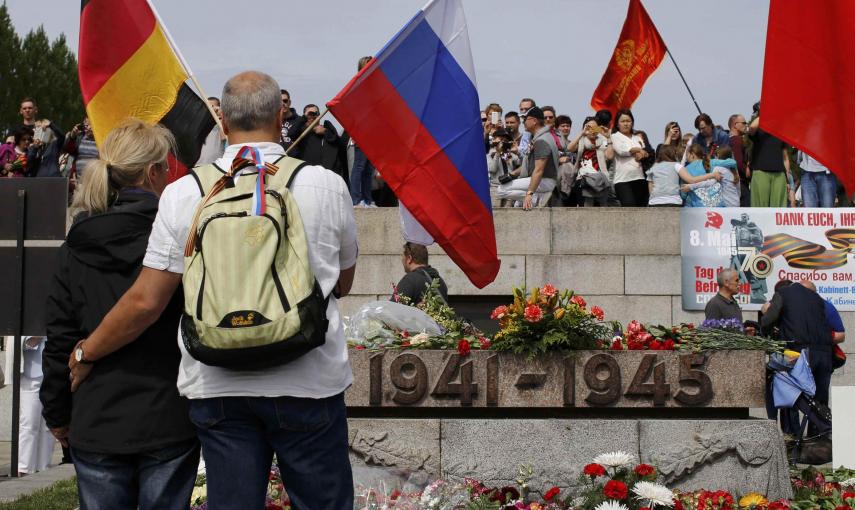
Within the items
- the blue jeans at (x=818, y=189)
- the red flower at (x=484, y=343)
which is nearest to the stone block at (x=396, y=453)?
the red flower at (x=484, y=343)

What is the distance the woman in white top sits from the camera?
51.6 feet

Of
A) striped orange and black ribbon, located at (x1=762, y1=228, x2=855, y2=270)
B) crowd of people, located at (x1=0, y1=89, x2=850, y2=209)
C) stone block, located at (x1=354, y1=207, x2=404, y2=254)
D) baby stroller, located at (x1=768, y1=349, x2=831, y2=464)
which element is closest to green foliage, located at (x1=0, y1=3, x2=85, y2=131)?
crowd of people, located at (x1=0, y1=89, x2=850, y2=209)

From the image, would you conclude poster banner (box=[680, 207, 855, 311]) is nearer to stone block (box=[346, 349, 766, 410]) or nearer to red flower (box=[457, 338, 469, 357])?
stone block (box=[346, 349, 766, 410])

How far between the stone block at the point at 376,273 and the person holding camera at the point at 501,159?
1.76 m

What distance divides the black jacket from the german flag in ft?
14.1

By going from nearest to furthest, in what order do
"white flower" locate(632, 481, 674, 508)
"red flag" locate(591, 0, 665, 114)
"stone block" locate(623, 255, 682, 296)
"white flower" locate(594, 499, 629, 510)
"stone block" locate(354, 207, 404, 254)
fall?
"white flower" locate(594, 499, 629, 510) → "white flower" locate(632, 481, 674, 508) → "stone block" locate(623, 255, 682, 296) → "stone block" locate(354, 207, 404, 254) → "red flag" locate(591, 0, 665, 114)

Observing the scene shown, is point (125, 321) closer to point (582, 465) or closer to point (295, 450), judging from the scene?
point (295, 450)

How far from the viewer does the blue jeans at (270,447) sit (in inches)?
157

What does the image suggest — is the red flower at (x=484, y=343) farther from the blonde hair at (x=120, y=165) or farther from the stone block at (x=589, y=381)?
the blonde hair at (x=120, y=165)

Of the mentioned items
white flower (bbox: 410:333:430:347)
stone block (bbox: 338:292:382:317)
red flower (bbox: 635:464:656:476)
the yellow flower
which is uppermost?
stone block (bbox: 338:292:382:317)

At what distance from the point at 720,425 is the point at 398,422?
1935mm

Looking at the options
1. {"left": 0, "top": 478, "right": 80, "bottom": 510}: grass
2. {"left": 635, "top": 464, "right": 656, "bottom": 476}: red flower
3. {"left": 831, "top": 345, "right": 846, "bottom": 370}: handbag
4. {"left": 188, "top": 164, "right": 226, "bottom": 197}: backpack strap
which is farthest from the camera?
{"left": 831, "top": 345, "right": 846, "bottom": 370}: handbag

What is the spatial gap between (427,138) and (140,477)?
186 inches

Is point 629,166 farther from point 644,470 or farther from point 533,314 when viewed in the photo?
point 644,470
